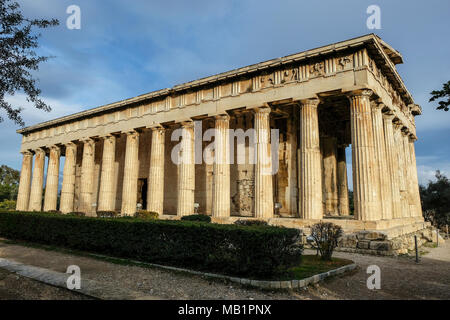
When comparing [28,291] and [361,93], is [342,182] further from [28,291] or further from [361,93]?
[28,291]

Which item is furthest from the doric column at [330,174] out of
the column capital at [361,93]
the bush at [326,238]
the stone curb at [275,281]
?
the stone curb at [275,281]

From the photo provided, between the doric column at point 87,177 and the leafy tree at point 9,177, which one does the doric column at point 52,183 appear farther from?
the leafy tree at point 9,177

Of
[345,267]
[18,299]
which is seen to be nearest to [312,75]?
[345,267]

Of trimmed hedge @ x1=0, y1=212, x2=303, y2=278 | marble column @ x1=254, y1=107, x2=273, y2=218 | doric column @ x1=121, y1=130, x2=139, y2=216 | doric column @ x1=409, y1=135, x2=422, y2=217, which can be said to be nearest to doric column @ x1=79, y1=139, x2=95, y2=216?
doric column @ x1=121, y1=130, x2=139, y2=216

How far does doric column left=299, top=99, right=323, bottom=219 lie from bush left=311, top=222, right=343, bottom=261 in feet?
14.3

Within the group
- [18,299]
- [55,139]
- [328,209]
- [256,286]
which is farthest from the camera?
[55,139]

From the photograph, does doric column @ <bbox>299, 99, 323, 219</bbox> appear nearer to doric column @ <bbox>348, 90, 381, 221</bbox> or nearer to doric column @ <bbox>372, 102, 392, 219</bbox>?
doric column @ <bbox>348, 90, 381, 221</bbox>

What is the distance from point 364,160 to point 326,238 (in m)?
5.60

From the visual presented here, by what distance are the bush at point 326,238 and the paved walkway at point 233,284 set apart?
0.91 m

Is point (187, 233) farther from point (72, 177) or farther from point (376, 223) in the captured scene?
point (72, 177)

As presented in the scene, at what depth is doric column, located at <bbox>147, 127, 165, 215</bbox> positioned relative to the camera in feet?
65.1

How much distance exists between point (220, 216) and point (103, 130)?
12.9 m

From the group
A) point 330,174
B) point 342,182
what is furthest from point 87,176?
point 342,182
